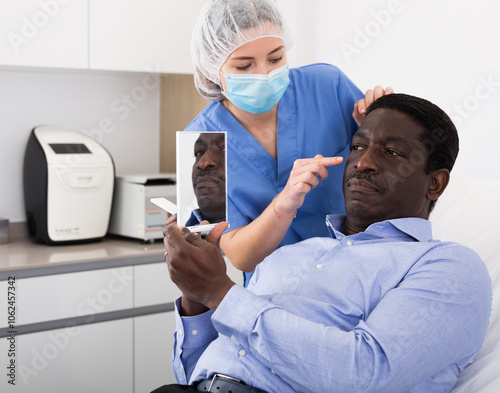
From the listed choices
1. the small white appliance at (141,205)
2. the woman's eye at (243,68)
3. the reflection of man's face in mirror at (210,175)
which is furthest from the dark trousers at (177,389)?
the small white appliance at (141,205)

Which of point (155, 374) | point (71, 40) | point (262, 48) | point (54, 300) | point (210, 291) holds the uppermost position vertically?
point (71, 40)

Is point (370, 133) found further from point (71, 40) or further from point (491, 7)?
point (71, 40)

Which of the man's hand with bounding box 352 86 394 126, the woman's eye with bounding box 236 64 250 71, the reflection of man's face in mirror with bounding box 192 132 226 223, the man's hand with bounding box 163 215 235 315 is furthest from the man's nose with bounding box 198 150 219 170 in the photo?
the man's hand with bounding box 352 86 394 126

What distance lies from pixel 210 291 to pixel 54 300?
124 centimetres

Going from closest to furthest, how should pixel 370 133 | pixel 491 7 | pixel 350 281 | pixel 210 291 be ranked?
pixel 210 291 < pixel 350 281 < pixel 370 133 < pixel 491 7

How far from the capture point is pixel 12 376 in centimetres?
206

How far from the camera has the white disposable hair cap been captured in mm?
1432

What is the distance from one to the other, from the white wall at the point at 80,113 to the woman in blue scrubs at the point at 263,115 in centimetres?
129

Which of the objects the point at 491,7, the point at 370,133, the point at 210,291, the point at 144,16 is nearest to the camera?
the point at 210,291

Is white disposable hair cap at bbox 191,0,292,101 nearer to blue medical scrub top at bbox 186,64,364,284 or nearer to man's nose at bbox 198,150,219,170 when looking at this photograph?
blue medical scrub top at bbox 186,64,364,284

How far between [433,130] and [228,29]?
53 centimetres

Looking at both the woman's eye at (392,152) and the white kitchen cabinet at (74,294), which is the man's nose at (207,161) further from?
the white kitchen cabinet at (74,294)

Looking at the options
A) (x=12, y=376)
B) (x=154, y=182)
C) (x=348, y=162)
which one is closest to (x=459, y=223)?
(x=348, y=162)

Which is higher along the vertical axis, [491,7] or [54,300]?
[491,7]
